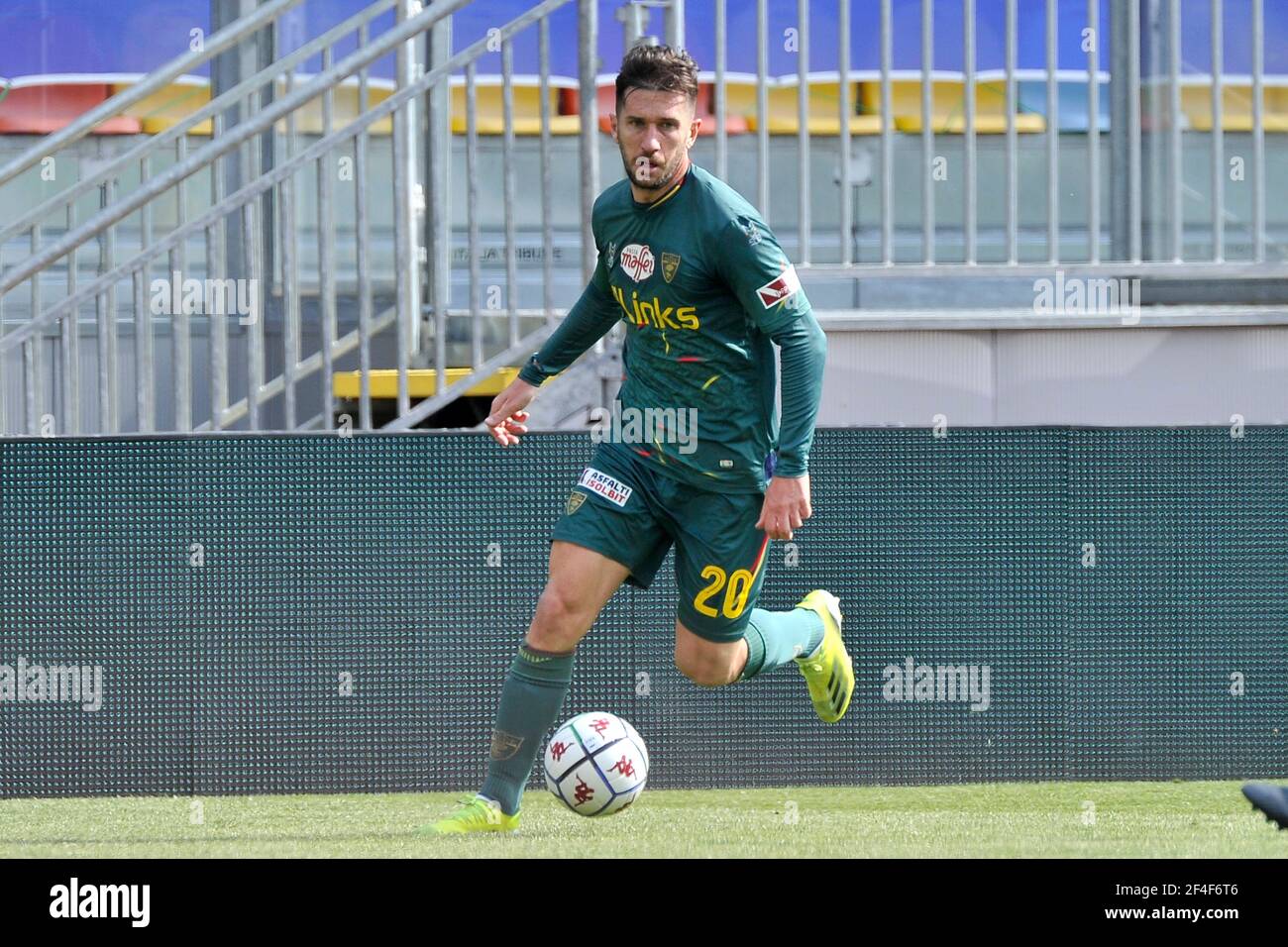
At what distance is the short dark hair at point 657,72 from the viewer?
5703 mm

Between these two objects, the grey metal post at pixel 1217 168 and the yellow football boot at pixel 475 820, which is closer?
the yellow football boot at pixel 475 820

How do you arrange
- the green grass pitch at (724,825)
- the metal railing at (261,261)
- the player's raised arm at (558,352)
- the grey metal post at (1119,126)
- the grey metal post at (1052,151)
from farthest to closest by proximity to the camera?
the grey metal post at (1119,126) < the grey metal post at (1052,151) < the metal railing at (261,261) < the player's raised arm at (558,352) < the green grass pitch at (724,825)

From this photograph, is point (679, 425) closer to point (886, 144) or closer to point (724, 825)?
point (724, 825)

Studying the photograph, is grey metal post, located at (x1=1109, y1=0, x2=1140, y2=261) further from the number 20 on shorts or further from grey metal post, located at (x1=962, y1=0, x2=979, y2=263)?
the number 20 on shorts

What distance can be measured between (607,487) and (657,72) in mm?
1221

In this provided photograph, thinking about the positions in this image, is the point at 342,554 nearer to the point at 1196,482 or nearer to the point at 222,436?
the point at 222,436

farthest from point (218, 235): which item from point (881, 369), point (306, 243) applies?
point (881, 369)

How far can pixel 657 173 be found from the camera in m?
5.78

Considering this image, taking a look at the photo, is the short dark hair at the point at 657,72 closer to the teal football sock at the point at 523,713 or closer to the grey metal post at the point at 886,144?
the teal football sock at the point at 523,713

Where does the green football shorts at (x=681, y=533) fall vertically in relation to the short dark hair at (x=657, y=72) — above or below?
below

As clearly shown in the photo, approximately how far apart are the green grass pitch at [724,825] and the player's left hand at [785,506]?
917mm

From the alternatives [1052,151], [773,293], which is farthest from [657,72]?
[1052,151]

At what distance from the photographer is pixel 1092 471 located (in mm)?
8039

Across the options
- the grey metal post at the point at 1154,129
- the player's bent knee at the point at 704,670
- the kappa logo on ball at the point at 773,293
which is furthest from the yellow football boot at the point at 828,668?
the grey metal post at the point at 1154,129
